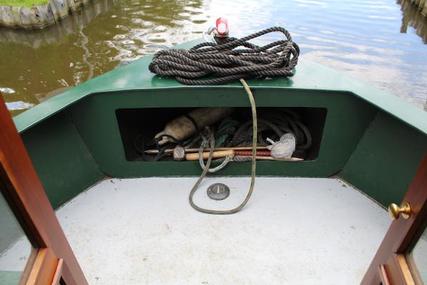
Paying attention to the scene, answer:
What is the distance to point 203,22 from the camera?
38.3ft

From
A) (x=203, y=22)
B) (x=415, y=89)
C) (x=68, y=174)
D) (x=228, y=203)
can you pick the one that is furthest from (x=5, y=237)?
(x=203, y=22)

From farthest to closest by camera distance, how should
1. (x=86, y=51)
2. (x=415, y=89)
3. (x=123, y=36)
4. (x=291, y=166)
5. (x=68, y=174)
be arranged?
(x=123, y=36) < (x=86, y=51) < (x=415, y=89) < (x=291, y=166) < (x=68, y=174)

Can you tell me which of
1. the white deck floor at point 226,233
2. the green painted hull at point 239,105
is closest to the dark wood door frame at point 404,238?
the white deck floor at point 226,233

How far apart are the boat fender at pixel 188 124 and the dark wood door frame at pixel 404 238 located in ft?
4.42

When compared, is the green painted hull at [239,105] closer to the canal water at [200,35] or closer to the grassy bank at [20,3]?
the canal water at [200,35]

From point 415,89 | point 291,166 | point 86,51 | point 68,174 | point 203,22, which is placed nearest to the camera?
point 68,174

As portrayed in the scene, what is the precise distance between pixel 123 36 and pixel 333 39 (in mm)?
6419

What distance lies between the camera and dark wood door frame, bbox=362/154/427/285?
33.3 inches

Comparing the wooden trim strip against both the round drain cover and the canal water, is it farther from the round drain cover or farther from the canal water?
the canal water

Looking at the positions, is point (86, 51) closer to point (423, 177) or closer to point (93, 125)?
point (93, 125)

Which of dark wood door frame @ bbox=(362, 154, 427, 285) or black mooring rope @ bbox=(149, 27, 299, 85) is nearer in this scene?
dark wood door frame @ bbox=(362, 154, 427, 285)

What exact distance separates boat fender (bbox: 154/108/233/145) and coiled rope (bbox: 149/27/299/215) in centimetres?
22

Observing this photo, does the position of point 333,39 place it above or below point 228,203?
below

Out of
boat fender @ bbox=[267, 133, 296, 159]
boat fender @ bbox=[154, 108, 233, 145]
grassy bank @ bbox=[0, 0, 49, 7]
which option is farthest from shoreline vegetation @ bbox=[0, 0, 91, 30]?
boat fender @ bbox=[267, 133, 296, 159]
